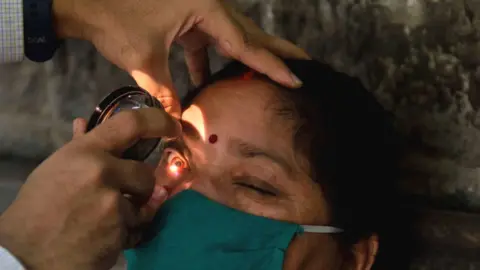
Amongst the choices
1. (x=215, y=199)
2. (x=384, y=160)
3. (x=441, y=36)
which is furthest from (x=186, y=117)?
(x=441, y=36)

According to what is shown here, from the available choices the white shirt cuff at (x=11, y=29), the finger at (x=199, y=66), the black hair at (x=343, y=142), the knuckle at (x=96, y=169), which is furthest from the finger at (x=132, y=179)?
the white shirt cuff at (x=11, y=29)

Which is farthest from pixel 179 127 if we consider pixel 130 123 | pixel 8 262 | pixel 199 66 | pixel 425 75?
pixel 425 75

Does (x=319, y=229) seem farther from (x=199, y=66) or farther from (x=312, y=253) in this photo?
(x=199, y=66)

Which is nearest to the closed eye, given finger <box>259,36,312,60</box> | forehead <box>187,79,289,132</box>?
forehead <box>187,79,289,132</box>

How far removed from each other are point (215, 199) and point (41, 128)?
1.01 meters

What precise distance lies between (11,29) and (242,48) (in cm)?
60

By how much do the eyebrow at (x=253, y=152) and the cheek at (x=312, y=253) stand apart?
0.47 ft

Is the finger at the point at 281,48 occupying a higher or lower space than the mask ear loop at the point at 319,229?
higher

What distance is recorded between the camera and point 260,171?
4.31 feet

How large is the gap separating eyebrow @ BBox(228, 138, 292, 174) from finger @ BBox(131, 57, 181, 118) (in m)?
0.16

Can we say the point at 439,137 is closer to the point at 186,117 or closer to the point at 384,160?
the point at 384,160

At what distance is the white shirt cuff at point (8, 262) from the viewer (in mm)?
1140

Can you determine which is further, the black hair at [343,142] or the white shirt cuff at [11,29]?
the white shirt cuff at [11,29]

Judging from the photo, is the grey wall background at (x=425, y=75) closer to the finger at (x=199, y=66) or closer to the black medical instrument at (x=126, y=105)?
the finger at (x=199, y=66)
